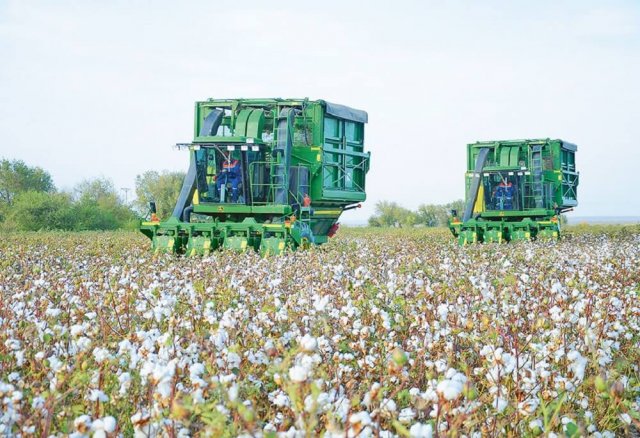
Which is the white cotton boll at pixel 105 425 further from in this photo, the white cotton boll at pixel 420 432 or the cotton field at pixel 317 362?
the white cotton boll at pixel 420 432

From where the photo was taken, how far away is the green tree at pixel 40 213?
39125 millimetres

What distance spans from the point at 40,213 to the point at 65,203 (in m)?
1.91

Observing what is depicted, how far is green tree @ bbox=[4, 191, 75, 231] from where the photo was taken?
3912cm

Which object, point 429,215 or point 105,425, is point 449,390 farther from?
point 429,215

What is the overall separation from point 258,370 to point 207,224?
12.3m

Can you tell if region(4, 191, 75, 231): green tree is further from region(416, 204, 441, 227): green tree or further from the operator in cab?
region(416, 204, 441, 227): green tree

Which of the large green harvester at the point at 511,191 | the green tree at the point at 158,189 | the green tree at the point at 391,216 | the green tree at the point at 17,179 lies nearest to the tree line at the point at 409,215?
the green tree at the point at 391,216

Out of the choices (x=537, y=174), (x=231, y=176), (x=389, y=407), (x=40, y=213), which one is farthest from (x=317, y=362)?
(x=40, y=213)

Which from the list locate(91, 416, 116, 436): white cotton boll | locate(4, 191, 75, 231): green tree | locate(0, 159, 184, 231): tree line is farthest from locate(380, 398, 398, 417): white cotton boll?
locate(4, 191, 75, 231): green tree

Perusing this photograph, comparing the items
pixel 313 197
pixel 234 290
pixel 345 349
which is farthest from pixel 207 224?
pixel 345 349

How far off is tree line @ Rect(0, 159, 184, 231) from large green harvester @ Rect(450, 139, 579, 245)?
1665 cm

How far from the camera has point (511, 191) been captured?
25.3 metres

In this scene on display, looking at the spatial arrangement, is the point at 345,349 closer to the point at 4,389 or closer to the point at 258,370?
the point at 258,370

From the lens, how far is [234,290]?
7.01m
